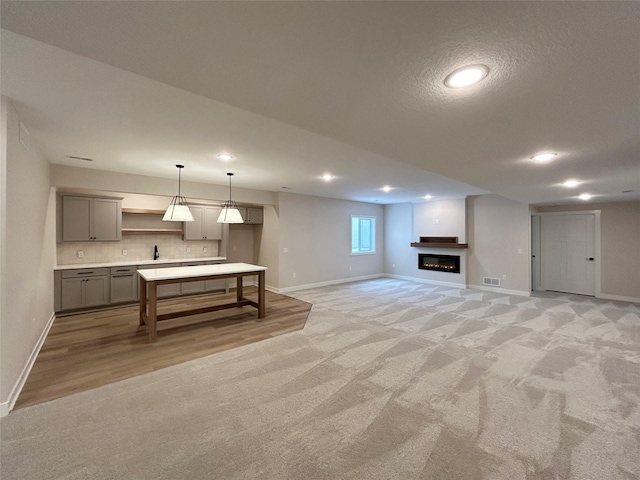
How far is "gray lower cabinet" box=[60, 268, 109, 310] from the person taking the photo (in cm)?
493

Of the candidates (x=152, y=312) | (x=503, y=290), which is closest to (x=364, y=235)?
(x=503, y=290)

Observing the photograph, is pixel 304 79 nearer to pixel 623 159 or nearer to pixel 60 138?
pixel 60 138

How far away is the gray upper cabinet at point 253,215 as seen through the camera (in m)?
7.48

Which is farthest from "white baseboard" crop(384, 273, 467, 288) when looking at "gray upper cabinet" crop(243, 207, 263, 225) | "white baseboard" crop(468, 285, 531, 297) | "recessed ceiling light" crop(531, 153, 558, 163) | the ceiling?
"recessed ceiling light" crop(531, 153, 558, 163)

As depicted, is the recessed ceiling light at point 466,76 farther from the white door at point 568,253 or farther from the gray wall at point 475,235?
the white door at point 568,253

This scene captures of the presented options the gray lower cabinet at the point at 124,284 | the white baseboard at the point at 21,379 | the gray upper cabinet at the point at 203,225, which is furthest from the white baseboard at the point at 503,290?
the white baseboard at the point at 21,379

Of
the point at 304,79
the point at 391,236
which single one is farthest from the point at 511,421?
the point at 391,236

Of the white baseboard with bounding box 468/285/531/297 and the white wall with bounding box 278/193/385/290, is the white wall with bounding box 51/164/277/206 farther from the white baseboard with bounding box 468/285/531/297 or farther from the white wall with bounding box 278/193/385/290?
the white baseboard with bounding box 468/285/531/297

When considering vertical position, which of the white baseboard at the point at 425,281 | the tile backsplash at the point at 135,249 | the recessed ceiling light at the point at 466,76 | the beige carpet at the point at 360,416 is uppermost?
the recessed ceiling light at the point at 466,76

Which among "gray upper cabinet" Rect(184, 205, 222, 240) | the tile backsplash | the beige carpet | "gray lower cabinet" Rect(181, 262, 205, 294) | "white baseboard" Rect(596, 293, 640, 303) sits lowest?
the beige carpet

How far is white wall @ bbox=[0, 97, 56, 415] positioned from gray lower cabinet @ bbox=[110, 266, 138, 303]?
60.7 inches

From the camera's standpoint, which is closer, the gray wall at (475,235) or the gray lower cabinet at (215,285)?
the gray lower cabinet at (215,285)

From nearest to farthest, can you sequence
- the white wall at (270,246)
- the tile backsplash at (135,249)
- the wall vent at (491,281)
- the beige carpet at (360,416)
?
the beige carpet at (360,416), the tile backsplash at (135,249), the white wall at (270,246), the wall vent at (491,281)

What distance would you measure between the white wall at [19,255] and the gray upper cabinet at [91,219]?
4.96 feet
